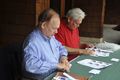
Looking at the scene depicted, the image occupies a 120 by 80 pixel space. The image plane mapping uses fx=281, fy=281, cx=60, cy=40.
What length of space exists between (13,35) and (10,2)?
55 cm

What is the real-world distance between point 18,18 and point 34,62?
2466 millimetres

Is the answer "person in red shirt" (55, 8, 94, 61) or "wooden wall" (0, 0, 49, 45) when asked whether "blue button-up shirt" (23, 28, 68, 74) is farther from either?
"wooden wall" (0, 0, 49, 45)

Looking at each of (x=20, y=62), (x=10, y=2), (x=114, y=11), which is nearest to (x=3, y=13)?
(x=10, y=2)

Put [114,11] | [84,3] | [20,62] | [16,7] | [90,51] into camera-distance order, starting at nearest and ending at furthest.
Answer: [20,62] < [90,51] < [16,7] < [84,3] < [114,11]

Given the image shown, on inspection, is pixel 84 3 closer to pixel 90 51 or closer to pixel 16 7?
pixel 16 7

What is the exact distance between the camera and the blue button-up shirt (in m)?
2.23

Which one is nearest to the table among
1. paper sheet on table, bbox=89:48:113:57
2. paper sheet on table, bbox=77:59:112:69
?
paper sheet on table, bbox=77:59:112:69

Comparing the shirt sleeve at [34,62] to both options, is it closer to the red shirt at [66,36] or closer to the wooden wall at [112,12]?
the red shirt at [66,36]

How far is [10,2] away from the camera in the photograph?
15.0 ft

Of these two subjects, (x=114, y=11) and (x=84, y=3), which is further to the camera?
(x=114, y=11)

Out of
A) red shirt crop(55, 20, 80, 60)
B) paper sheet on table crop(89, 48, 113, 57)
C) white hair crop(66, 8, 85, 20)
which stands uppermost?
white hair crop(66, 8, 85, 20)

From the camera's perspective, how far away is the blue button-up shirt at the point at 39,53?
2232 mm

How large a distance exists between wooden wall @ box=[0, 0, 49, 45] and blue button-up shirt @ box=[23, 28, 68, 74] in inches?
77.8

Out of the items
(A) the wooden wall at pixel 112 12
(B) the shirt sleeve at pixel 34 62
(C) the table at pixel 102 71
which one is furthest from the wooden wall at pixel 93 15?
(B) the shirt sleeve at pixel 34 62
